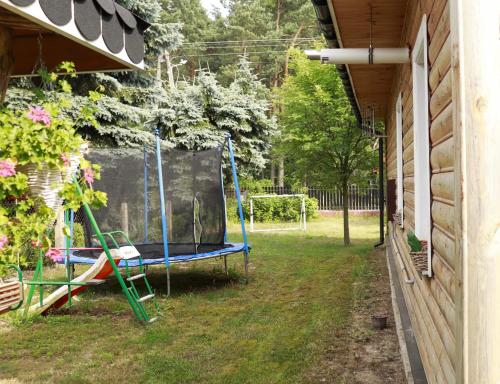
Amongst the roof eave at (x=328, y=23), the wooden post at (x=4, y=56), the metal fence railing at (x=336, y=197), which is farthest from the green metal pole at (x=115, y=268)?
the metal fence railing at (x=336, y=197)

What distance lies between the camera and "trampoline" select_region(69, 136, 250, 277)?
8.95m

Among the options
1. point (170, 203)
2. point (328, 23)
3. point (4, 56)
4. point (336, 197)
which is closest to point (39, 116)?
point (4, 56)

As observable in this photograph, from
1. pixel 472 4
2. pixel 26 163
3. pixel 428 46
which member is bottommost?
pixel 26 163

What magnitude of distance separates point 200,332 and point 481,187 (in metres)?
5.32

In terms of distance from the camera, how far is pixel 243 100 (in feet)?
68.5

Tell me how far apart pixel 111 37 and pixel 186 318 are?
4.60m

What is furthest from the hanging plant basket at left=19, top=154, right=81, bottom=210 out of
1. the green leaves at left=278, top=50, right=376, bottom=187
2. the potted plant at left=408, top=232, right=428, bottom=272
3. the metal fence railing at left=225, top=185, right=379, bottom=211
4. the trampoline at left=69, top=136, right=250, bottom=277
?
the metal fence railing at left=225, top=185, right=379, bottom=211

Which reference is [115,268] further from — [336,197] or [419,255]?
[336,197]

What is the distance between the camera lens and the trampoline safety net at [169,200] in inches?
356

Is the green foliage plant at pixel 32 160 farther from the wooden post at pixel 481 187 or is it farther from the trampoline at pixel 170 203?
the trampoline at pixel 170 203

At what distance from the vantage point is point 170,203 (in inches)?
367

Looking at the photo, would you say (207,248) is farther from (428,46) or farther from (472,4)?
(472,4)

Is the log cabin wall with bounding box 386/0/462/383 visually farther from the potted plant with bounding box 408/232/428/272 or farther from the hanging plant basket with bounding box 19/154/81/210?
the hanging plant basket with bounding box 19/154/81/210

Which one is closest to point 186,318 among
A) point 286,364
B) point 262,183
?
point 286,364
